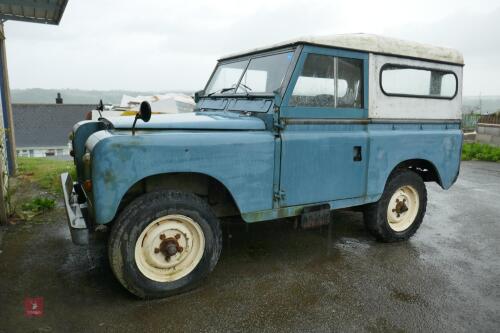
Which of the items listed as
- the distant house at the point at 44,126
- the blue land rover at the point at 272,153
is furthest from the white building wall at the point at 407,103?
the distant house at the point at 44,126

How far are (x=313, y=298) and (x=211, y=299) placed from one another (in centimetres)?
89

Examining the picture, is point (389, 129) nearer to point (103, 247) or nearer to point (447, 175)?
point (447, 175)

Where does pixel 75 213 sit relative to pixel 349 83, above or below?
below

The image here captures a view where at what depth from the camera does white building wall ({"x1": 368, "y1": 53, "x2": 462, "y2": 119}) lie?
13.7 feet

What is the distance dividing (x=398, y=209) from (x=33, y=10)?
723 centimetres

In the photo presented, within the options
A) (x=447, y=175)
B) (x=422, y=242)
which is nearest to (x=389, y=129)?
(x=447, y=175)

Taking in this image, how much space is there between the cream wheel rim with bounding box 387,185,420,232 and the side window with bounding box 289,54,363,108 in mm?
1350

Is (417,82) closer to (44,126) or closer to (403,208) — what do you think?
(403,208)

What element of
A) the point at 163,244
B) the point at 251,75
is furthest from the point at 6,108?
the point at 163,244

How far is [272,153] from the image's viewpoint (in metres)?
3.57

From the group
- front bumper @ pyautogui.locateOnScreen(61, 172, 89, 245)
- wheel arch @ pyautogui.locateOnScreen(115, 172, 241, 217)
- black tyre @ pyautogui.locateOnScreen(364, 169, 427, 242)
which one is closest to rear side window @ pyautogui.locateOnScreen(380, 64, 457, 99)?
black tyre @ pyautogui.locateOnScreen(364, 169, 427, 242)

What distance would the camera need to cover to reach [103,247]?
14.2ft

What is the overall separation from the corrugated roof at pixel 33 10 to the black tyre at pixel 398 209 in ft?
19.6

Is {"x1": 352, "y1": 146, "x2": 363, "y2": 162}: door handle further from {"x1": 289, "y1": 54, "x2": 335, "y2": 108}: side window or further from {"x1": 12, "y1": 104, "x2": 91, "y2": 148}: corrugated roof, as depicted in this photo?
{"x1": 12, "y1": 104, "x2": 91, "y2": 148}: corrugated roof
